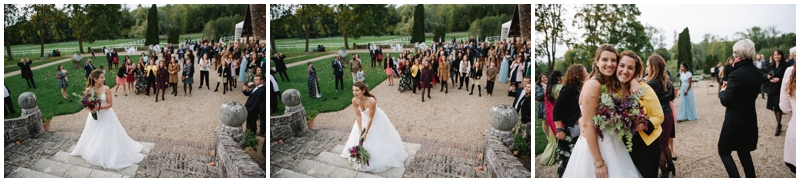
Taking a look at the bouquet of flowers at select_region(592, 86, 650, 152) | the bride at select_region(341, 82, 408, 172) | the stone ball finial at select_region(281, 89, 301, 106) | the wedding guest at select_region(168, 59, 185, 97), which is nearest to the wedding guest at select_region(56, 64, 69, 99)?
the wedding guest at select_region(168, 59, 185, 97)

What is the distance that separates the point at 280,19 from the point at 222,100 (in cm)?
126

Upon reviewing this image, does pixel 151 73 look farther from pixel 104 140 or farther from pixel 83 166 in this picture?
pixel 83 166

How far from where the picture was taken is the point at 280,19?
6.17 metres

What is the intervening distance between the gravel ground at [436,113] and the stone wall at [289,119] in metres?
0.28

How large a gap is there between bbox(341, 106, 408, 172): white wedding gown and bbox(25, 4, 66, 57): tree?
4.03 m

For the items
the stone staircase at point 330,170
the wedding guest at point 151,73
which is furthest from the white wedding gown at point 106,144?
the stone staircase at point 330,170

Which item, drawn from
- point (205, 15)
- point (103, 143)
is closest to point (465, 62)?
point (205, 15)

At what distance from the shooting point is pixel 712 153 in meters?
5.87

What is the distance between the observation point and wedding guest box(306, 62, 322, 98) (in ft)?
20.5

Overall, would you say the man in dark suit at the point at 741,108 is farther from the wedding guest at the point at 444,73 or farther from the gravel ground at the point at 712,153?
the wedding guest at the point at 444,73

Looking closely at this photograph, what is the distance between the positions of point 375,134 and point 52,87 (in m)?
4.20

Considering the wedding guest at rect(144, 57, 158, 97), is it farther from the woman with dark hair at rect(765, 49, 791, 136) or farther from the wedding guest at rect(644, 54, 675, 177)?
the woman with dark hair at rect(765, 49, 791, 136)

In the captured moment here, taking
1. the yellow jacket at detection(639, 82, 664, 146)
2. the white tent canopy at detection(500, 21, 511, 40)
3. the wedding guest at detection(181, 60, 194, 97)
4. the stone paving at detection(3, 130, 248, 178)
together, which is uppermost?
the white tent canopy at detection(500, 21, 511, 40)

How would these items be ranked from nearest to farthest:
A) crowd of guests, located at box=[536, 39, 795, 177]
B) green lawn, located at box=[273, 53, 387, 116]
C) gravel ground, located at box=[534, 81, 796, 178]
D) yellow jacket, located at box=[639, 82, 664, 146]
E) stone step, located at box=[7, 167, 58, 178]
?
yellow jacket, located at box=[639, 82, 664, 146] < crowd of guests, located at box=[536, 39, 795, 177] < gravel ground, located at box=[534, 81, 796, 178] < stone step, located at box=[7, 167, 58, 178] < green lawn, located at box=[273, 53, 387, 116]
